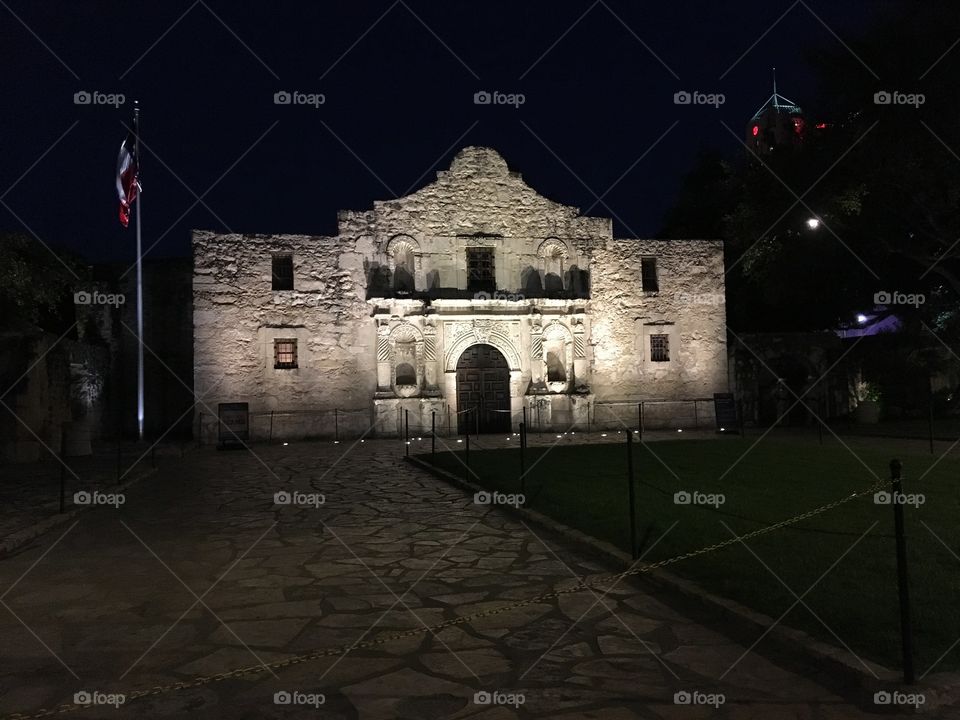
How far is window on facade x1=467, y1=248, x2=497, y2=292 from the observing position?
2453 centimetres

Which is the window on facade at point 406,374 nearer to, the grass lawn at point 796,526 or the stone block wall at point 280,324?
the stone block wall at point 280,324

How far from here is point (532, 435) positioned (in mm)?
22797

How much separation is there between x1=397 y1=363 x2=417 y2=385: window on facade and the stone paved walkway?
570 inches

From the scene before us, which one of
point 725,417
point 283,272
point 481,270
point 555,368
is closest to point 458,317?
point 481,270

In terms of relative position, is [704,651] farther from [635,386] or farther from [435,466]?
[635,386]

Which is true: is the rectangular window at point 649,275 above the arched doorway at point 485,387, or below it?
above

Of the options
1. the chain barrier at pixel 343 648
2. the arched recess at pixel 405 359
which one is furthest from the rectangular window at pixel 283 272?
the chain barrier at pixel 343 648

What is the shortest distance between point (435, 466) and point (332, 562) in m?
7.04

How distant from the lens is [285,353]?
75.2 feet

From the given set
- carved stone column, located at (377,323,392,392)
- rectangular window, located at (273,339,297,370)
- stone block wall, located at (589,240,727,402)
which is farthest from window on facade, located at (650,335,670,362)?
rectangular window, located at (273,339,297,370)

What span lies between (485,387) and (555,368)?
99.5 inches

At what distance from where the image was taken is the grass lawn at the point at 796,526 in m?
4.82

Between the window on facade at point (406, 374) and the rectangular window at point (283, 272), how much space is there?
4.29 m

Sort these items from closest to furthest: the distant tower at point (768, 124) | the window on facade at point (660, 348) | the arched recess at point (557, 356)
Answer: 1. the arched recess at point (557, 356)
2. the window on facade at point (660, 348)
3. the distant tower at point (768, 124)
